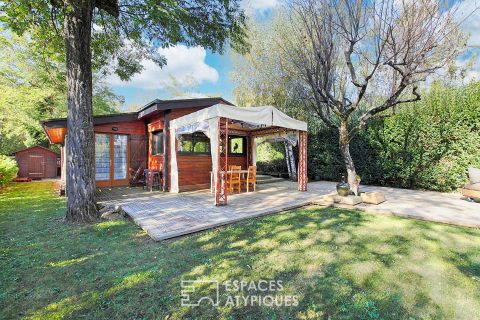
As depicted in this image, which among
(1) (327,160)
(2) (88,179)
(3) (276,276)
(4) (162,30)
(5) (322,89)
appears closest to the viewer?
(3) (276,276)

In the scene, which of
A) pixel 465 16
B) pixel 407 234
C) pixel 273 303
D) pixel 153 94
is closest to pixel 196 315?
pixel 273 303

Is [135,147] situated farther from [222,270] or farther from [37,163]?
[37,163]

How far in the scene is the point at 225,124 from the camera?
22.0 feet

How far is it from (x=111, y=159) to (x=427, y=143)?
11.9 meters

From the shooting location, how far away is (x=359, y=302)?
2.08m

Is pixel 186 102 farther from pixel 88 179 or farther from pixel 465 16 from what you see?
pixel 465 16

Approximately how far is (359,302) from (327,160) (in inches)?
364

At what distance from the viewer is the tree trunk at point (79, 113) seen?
4.64m

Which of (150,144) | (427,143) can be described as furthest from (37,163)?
(427,143)

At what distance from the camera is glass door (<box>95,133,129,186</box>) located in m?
9.57

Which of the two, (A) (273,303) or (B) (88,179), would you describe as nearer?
(A) (273,303)

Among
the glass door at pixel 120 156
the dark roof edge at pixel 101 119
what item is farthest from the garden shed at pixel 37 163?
the dark roof edge at pixel 101 119

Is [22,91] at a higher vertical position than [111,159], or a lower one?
higher

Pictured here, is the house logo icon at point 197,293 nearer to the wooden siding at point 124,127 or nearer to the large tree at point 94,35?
the large tree at point 94,35
